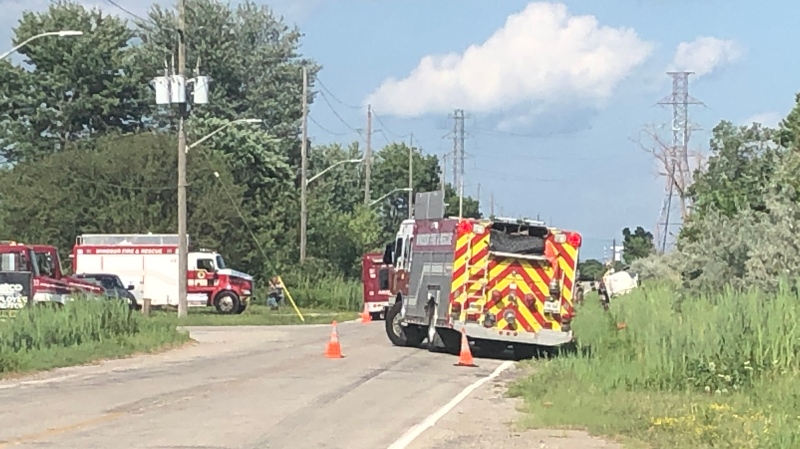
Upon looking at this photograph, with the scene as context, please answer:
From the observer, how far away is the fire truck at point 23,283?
30878 mm

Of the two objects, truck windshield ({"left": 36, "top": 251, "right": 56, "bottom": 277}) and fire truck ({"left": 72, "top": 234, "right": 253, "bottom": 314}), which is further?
fire truck ({"left": 72, "top": 234, "right": 253, "bottom": 314})

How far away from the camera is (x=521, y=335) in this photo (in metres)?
28.2

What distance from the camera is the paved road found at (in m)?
14.4

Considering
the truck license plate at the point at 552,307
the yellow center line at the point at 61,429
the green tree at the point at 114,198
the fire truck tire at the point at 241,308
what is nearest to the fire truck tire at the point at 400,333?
the truck license plate at the point at 552,307

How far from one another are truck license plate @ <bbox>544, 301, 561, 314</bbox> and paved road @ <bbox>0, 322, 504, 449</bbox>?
1701mm

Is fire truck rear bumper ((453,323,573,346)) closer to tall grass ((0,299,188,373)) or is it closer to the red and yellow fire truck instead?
the red and yellow fire truck

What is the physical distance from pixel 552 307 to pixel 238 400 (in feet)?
37.2

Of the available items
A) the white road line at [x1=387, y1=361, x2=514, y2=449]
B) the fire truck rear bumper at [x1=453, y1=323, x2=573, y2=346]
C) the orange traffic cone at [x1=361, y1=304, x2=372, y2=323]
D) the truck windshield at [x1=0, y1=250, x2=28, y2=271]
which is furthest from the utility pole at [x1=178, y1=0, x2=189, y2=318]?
the white road line at [x1=387, y1=361, x2=514, y2=449]

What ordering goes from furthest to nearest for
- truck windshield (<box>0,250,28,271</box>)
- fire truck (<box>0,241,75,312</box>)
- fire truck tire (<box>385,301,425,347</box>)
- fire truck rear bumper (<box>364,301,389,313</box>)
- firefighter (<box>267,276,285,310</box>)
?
firefighter (<box>267,276,285,310</box>) → fire truck rear bumper (<box>364,301,389,313</box>) → truck windshield (<box>0,250,28,271</box>) → fire truck tire (<box>385,301,425,347</box>) → fire truck (<box>0,241,75,312</box>)

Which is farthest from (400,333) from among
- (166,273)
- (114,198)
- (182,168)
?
(114,198)

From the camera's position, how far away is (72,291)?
3631 centimetres

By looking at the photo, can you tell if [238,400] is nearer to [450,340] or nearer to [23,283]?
[450,340]

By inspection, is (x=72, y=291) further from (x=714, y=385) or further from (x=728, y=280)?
(x=714, y=385)

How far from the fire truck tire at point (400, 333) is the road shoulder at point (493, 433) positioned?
1351 centimetres
